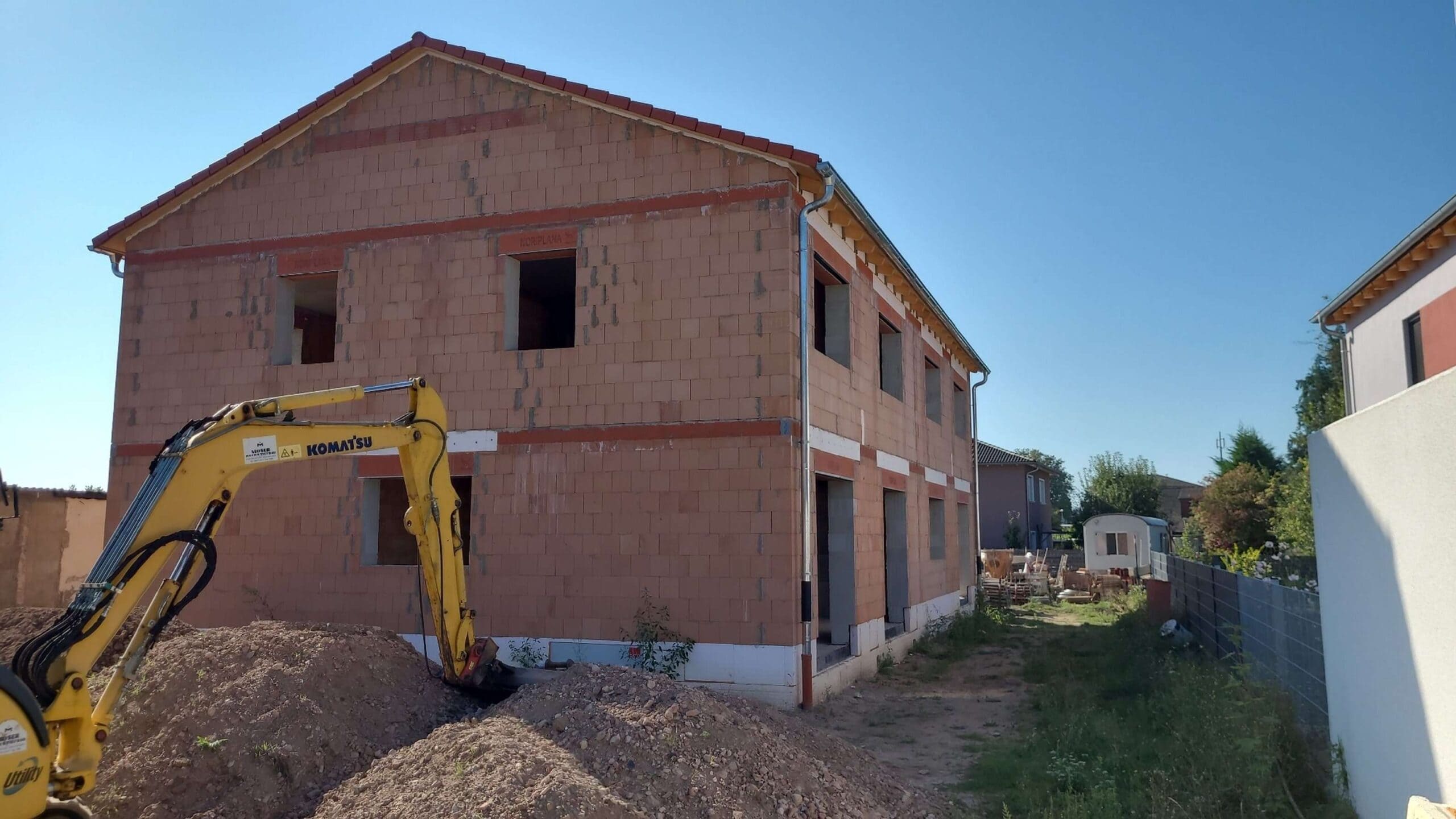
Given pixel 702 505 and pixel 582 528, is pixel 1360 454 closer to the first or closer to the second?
pixel 702 505

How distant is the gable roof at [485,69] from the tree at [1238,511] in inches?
915

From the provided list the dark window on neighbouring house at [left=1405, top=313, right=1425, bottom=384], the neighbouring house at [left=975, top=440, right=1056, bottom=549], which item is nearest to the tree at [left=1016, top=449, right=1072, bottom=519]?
the neighbouring house at [left=975, top=440, right=1056, bottom=549]

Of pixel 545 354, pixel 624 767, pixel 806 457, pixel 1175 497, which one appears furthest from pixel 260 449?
pixel 1175 497

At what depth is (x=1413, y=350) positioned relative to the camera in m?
16.1

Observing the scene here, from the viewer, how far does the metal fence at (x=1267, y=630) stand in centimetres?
794

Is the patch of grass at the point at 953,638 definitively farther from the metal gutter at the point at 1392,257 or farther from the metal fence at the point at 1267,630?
the metal gutter at the point at 1392,257

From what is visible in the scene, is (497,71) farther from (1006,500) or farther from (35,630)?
(1006,500)

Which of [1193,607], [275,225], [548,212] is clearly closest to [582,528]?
[548,212]

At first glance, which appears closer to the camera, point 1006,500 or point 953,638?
point 953,638

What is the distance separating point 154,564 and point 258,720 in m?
2.20

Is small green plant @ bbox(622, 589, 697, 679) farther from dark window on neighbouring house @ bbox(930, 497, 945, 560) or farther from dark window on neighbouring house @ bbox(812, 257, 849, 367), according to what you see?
dark window on neighbouring house @ bbox(930, 497, 945, 560)

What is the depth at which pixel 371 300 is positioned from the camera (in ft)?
43.1

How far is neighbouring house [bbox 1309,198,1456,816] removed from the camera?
4863 mm

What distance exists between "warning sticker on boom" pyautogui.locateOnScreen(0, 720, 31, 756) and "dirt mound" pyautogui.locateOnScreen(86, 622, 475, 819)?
1.99m
